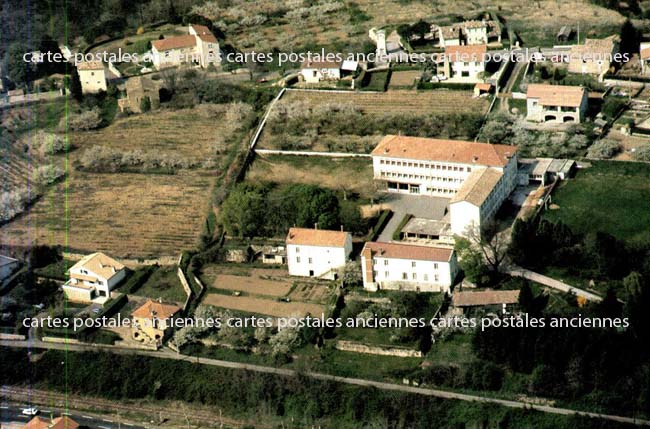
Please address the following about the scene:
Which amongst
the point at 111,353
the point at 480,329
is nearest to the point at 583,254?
the point at 480,329

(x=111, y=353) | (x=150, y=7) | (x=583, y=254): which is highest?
(x=150, y=7)

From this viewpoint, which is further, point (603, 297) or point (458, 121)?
point (458, 121)

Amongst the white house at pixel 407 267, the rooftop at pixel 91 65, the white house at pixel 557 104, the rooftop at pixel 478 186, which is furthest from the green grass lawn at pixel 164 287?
the white house at pixel 557 104

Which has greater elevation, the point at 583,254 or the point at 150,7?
the point at 150,7

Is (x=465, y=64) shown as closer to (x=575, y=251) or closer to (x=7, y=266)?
(x=575, y=251)

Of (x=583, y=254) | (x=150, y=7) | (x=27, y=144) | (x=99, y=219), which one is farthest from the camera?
(x=150, y=7)

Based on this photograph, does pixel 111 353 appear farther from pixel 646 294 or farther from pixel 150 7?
pixel 150 7

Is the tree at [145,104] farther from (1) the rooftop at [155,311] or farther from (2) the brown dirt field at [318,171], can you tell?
(1) the rooftop at [155,311]
